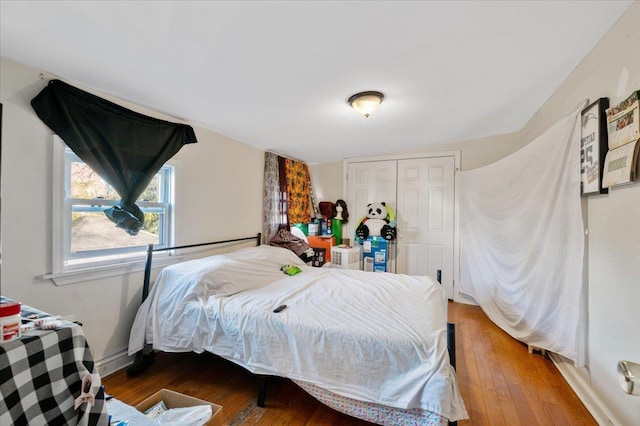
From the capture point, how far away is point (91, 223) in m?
1.96

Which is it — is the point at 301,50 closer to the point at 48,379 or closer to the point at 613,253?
the point at 48,379

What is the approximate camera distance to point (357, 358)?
4.90ft

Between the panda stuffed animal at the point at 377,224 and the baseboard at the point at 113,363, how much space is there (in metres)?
3.15

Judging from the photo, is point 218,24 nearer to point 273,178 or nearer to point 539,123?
point 273,178

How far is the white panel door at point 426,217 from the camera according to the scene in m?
3.88

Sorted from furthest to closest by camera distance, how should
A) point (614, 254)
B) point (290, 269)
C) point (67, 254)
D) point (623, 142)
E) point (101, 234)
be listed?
point (290, 269)
point (101, 234)
point (67, 254)
point (614, 254)
point (623, 142)

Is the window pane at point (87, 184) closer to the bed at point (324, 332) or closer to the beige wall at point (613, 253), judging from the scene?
the bed at point (324, 332)

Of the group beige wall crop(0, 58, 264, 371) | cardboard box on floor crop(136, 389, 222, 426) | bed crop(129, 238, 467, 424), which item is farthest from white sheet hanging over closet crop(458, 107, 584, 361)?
beige wall crop(0, 58, 264, 371)

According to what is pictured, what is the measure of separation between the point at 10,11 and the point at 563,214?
139 inches

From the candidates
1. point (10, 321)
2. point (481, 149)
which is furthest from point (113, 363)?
point (481, 149)

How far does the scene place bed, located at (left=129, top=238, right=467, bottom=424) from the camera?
4.52 ft

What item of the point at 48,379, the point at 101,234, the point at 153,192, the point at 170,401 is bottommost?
the point at 170,401

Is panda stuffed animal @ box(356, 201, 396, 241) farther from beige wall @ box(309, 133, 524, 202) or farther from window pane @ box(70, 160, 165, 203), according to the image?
window pane @ box(70, 160, 165, 203)

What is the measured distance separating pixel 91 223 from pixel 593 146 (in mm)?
3541
